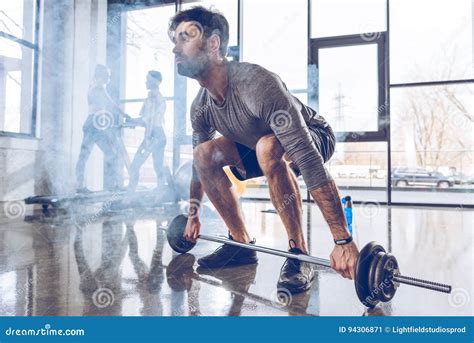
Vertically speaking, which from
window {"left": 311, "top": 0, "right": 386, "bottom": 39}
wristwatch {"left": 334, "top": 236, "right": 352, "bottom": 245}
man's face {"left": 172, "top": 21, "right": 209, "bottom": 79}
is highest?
window {"left": 311, "top": 0, "right": 386, "bottom": 39}

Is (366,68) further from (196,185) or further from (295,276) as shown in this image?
(295,276)

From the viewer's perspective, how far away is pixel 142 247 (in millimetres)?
1364

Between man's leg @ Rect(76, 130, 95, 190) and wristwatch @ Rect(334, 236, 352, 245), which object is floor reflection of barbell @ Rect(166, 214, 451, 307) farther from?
man's leg @ Rect(76, 130, 95, 190)

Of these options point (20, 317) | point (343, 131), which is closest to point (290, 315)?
point (20, 317)

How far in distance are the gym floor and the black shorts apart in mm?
302

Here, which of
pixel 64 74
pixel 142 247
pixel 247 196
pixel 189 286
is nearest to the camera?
pixel 189 286

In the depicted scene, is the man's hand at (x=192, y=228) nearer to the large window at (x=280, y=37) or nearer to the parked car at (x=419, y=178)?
the large window at (x=280, y=37)

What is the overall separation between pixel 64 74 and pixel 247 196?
1.95 m

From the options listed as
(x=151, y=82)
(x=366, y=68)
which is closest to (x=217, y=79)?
(x=151, y=82)

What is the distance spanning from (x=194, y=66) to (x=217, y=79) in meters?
0.07

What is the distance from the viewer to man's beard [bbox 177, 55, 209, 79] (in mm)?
953

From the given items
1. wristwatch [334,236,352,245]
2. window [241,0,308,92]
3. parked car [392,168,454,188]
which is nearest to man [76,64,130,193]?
window [241,0,308,92]

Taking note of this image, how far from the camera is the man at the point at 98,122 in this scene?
246 cm

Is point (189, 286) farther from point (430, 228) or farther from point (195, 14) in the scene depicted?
point (430, 228)
